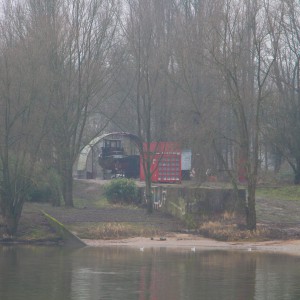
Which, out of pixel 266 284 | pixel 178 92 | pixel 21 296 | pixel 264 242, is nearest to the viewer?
pixel 21 296

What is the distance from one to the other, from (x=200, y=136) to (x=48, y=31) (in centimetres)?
878

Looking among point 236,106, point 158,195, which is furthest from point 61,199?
point 236,106

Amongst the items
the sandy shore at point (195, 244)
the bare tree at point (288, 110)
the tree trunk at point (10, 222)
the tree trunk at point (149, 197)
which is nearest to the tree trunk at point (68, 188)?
the tree trunk at point (149, 197)

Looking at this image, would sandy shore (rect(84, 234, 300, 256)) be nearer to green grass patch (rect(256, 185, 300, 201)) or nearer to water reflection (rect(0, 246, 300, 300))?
water reflection (rect(0, 246, 300, 300))

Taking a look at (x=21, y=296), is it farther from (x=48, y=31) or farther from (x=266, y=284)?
(x=48, y=31)

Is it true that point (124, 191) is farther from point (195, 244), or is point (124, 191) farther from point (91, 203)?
point (195, 244)

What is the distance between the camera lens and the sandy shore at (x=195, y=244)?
30953 millimetres

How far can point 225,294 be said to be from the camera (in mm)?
19578

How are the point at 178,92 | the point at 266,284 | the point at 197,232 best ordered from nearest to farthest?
1. the point at 266,284
2. the point at 197,232
3. the point at 178,92

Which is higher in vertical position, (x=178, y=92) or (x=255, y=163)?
(x=178, y=92)

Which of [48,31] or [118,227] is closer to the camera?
[118,227]

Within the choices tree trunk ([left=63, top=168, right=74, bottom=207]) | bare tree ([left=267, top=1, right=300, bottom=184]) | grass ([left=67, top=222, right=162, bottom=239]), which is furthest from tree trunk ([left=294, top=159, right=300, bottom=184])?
grass ([left=67, top=222, right=162, bottom=239])

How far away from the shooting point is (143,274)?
76.7 ft

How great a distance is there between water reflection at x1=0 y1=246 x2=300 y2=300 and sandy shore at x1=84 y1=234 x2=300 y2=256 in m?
1.27
